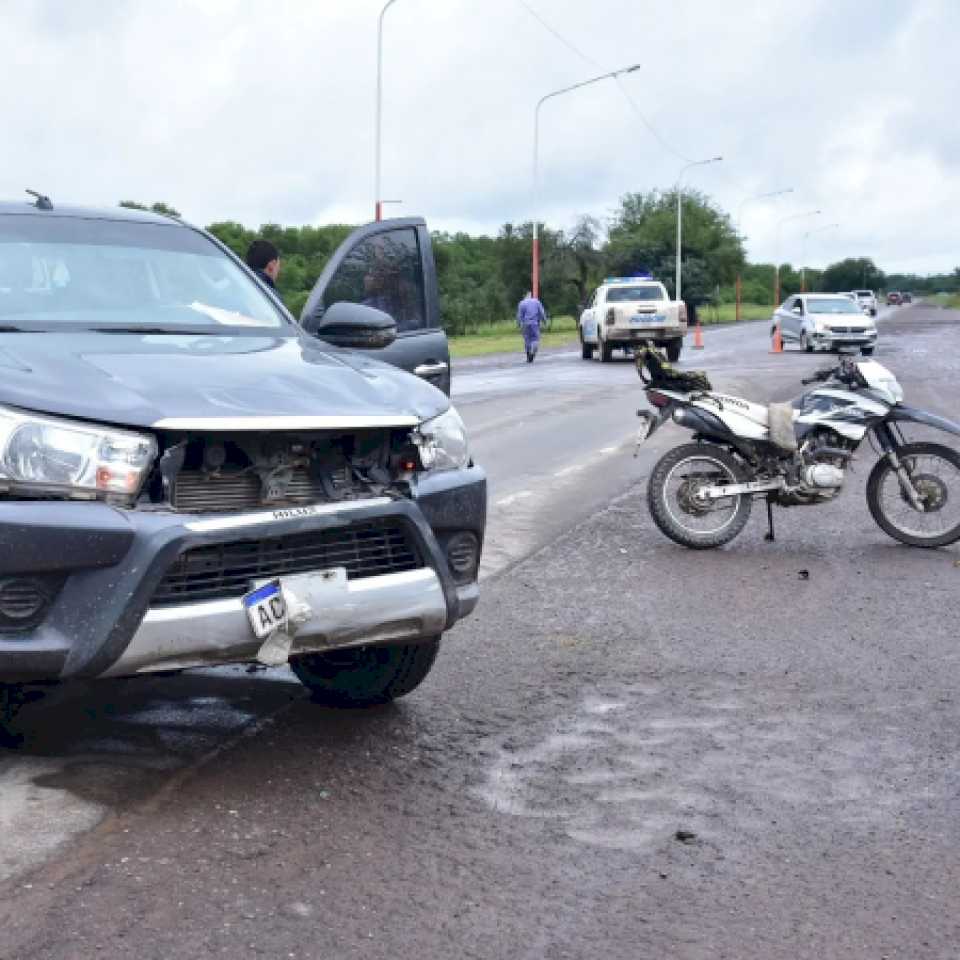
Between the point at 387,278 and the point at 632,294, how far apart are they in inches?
1218

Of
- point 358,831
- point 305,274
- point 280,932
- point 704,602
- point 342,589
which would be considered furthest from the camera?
point 305,274

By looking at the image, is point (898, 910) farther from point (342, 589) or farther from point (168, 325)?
point (168, 325)

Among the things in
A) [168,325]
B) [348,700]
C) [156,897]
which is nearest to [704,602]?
[348,700]

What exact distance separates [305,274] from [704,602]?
2704 inches

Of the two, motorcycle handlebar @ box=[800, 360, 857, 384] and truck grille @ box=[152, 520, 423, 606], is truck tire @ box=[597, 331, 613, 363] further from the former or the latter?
truck grille @ box=[152, 520, 423, 606]

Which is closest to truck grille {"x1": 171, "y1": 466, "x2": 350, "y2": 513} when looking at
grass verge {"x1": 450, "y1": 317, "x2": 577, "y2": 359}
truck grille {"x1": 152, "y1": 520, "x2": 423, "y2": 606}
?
truck grille {"x1": 152, "y1": 520, "x2": 423, "y2": 606}

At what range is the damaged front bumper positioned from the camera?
423 cm

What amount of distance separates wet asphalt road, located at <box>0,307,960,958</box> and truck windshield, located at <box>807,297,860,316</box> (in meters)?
37.9

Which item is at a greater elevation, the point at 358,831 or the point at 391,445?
the point at 391,445

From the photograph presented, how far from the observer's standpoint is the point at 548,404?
2258 centimetres

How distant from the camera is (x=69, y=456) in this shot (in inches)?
170

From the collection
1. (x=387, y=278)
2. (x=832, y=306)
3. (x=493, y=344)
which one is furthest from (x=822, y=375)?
(x=493, y=344)

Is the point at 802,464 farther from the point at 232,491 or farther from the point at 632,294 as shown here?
the point at 632,294

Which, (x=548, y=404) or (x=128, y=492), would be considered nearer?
(x=128, y=492)
